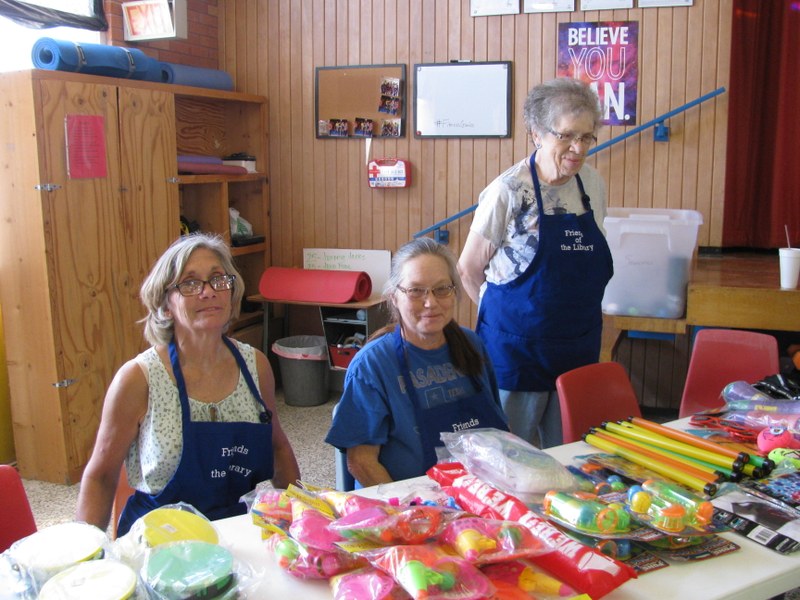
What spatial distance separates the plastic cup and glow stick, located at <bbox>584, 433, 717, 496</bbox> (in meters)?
1.73

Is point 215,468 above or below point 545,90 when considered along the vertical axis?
below

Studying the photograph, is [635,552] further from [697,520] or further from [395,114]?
[395,114]

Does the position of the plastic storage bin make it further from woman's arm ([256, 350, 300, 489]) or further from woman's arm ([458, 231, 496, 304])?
woman's arm ([256, 350, 300, 489])

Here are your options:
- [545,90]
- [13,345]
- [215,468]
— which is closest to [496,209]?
[545,90]

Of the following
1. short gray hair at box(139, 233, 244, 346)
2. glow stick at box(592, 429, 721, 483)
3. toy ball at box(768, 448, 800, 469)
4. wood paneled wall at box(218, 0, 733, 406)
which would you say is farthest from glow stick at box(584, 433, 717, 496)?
wood paneled wall at box(218, 0, 733, 406)

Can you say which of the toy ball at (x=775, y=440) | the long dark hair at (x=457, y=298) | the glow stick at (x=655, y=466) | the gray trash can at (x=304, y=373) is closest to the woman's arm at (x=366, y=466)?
the long dark hair at (x=457, y=298)

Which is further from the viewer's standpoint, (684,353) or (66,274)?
(684,353)

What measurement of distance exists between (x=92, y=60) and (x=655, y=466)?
293cm

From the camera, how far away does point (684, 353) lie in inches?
167

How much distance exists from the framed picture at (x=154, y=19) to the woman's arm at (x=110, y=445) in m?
2.50

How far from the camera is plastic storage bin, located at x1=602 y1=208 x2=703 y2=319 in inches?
139

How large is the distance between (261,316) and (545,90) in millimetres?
2866

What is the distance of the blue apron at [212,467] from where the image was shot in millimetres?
1895

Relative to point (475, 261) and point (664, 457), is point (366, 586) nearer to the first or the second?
point (664, 457)
